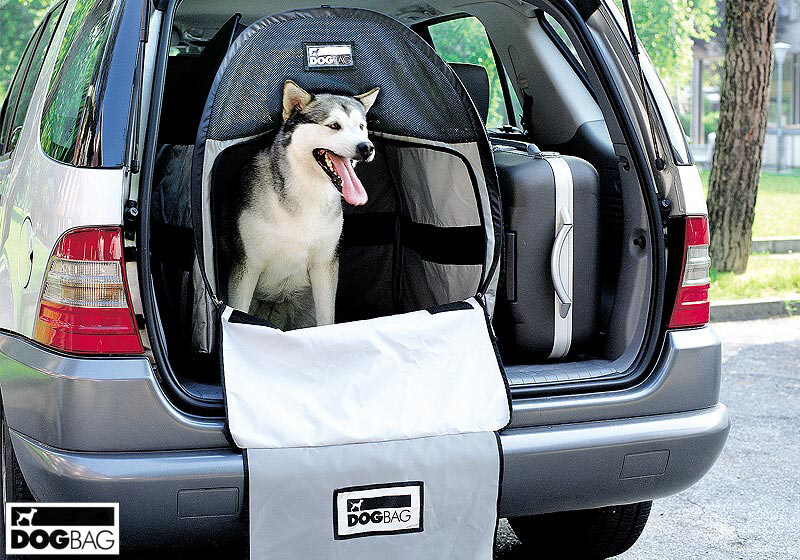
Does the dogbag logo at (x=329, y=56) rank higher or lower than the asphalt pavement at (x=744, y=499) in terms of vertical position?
higher

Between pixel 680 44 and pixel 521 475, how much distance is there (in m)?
→ 15.5

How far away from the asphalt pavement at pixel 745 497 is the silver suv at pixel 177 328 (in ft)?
1.14

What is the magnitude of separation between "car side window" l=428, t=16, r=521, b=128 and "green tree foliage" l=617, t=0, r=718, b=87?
9841 mm

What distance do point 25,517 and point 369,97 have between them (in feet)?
5.85

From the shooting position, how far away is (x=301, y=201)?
12.4 ft

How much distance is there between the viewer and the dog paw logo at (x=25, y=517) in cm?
266

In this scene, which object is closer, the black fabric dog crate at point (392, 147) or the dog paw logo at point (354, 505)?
the dog paw logo at point (354, 505)

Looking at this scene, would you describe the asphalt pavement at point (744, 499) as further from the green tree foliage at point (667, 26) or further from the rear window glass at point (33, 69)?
the green tree foliage at point (667, 26)

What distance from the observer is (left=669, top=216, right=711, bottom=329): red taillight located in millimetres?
2988

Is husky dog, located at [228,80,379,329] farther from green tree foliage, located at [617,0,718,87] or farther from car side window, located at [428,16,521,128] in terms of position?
green tree foliage, located at [617,0,718,87]

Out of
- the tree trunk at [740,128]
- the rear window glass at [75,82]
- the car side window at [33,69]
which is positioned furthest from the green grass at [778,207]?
the rear window glass at [75,82]

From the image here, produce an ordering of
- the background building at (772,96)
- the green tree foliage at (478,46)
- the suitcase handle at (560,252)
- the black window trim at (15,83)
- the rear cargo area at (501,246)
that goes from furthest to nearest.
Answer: the background building at (772,96) → the green tree foliage at (478,46) → the black window trim at (15,83) → the suitcase handle at (560,252) → the rear cargo area at (501,246)

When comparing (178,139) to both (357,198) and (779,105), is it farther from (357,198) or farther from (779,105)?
(779,105)

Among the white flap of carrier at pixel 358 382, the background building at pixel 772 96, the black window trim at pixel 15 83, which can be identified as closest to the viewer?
the white flap of carrier at pixel 358 382
